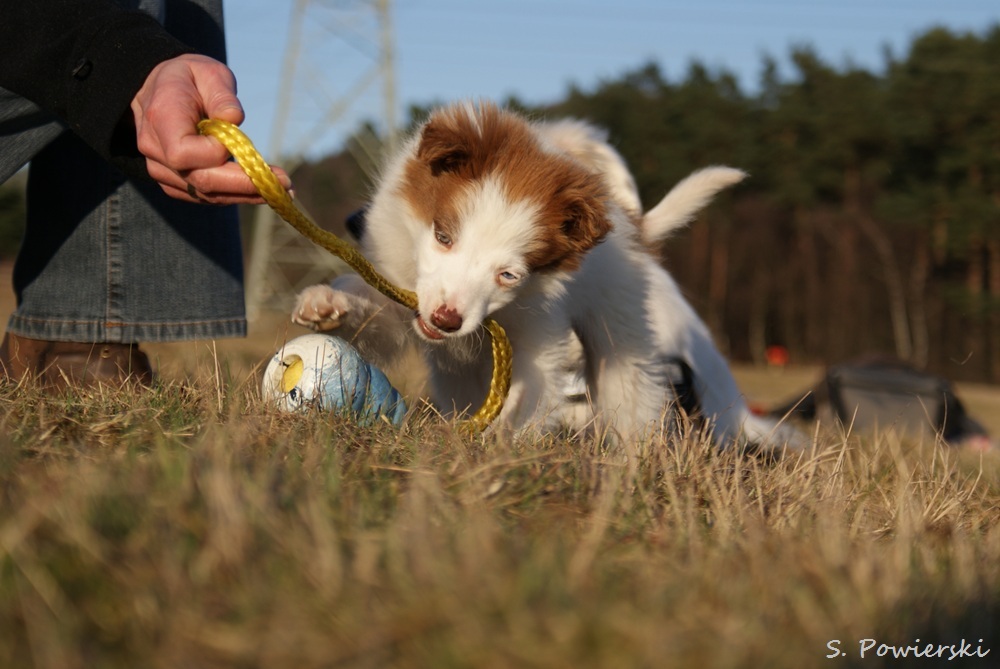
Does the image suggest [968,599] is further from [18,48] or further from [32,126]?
[32,126]

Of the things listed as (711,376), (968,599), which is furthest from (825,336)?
(968,599)

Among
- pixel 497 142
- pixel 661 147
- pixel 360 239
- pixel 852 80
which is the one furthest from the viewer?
→ pixel 661 147

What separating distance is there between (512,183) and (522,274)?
31 centimetres

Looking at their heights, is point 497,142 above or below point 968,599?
above

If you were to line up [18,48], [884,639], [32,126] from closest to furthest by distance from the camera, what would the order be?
[884,639]
[18,48]
[32,126]

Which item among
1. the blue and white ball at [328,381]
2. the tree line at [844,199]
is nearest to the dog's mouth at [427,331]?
the blue and white ball at [328,381]

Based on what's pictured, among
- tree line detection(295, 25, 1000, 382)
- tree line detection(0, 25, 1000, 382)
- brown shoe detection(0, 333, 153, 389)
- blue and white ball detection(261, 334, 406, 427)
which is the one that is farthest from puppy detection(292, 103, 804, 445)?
tree line detection(0, 25, 1000, 382)

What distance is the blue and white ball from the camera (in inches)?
99.7

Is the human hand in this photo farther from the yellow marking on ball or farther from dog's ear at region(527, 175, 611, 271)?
dog's ear at region(527, 175, 611, 271)

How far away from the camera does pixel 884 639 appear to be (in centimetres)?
131

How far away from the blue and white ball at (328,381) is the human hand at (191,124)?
55 cm

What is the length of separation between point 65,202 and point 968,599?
2.72 meters

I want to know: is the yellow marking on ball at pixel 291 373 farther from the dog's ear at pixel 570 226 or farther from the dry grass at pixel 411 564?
the dog's ear at pixel 570 226

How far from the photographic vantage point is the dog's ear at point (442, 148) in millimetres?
3113
